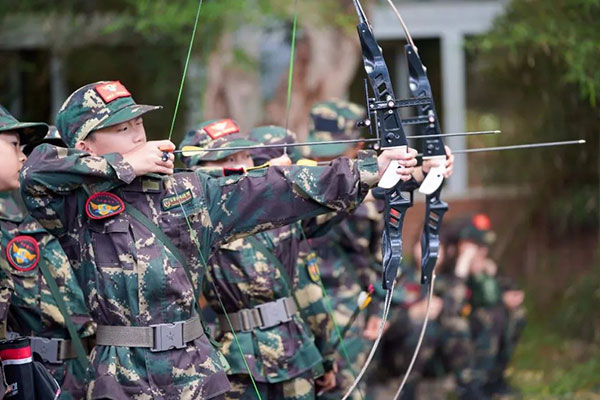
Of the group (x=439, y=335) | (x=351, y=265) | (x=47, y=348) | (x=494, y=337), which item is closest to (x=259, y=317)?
(x=47, y=348)

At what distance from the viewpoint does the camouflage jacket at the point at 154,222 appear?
14.2 feet

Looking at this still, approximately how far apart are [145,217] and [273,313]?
1388 millimetres

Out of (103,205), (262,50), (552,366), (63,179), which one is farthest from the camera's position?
(262,50)

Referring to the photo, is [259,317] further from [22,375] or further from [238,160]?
[22,375]

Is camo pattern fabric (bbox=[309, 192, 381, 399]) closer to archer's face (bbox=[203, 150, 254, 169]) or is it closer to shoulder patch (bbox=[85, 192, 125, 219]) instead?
archer's face (bbox=[203, 150, 254, 169])

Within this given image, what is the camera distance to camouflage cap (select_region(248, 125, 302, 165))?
6152mm

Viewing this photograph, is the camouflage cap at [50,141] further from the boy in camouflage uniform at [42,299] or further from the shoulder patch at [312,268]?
the shoulder patch at [312,268]

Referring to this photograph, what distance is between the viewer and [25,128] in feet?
16.6

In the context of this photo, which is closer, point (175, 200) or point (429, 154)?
point (175, 200)

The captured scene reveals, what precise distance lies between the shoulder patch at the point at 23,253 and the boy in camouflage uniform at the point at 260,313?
0.85 m

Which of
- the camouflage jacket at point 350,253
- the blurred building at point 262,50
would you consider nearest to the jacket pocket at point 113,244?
the camouflage jacket at point 350,253

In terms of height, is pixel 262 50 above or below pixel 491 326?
above

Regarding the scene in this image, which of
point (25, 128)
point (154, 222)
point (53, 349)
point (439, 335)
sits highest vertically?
point (25, 128)

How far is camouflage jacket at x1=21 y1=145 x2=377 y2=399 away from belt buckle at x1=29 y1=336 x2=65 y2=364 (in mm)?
1152
